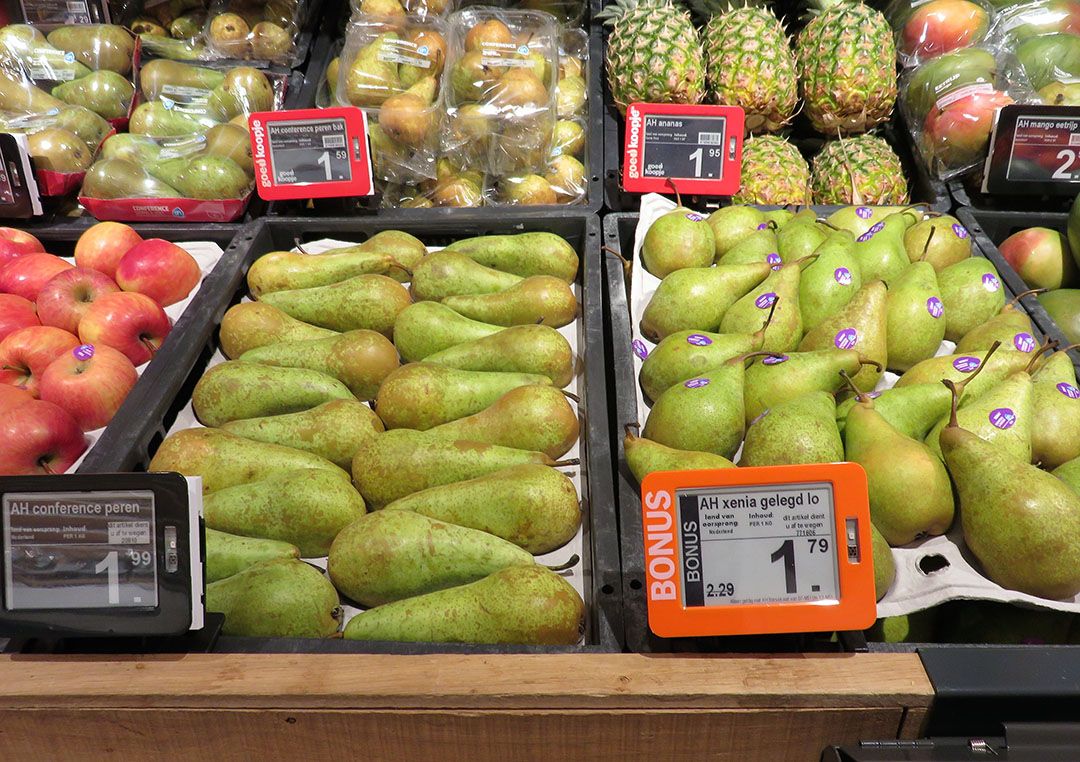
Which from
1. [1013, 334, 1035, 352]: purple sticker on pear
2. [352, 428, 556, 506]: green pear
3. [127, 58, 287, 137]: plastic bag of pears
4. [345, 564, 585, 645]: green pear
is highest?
[127, 58, 287, 137]: plastic bag of pears

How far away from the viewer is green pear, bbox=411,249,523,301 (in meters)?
1.94

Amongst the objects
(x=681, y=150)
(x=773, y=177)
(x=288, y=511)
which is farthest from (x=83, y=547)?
(x=773, y=177)

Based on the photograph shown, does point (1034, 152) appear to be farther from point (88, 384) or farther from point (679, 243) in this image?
point (88, 384)

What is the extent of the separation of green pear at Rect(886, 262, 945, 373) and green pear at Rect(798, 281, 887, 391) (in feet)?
0.17

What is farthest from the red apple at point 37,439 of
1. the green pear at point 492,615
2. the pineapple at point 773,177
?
the pineapple at point 773,177

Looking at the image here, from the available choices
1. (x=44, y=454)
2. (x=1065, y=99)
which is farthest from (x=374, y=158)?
(x=1065, y=99)

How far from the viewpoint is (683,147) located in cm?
210

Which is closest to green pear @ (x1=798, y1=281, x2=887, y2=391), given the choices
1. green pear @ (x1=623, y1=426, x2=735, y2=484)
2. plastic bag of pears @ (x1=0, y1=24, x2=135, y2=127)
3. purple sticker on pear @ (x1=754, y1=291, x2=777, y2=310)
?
purple sticker on pear @ (x1=754, y1=291, x2=777, y2=310)

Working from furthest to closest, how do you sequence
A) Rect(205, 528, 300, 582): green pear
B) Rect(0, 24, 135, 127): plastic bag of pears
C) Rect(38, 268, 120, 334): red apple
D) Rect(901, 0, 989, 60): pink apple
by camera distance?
1. Rect(0, 24, 135, 127): plastic bag of pears
2. Rect(901, 0, 989, 60): pink apple
3. Rect(38, 268, 120, 334): red apple
4. Rect(205, 528, 300, 582): green pear

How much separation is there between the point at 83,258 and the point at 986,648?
88.4 inches

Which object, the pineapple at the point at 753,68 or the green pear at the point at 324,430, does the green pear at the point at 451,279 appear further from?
the pineapple at the point at 753,68

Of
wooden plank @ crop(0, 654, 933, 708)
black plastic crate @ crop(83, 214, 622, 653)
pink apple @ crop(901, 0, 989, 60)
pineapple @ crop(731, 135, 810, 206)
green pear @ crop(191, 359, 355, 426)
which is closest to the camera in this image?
wooden plank @ crop(0, 654, 933, 708)

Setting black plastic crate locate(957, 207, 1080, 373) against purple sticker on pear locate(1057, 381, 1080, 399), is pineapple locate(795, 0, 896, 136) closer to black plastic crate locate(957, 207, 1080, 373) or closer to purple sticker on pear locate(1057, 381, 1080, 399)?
black plastic crate locate(957, 207, 1080, 373)

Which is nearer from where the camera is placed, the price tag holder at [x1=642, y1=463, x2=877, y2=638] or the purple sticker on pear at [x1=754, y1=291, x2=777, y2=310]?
the price tag holder at [x1=642, y1=463, x2=877, y2=638]
